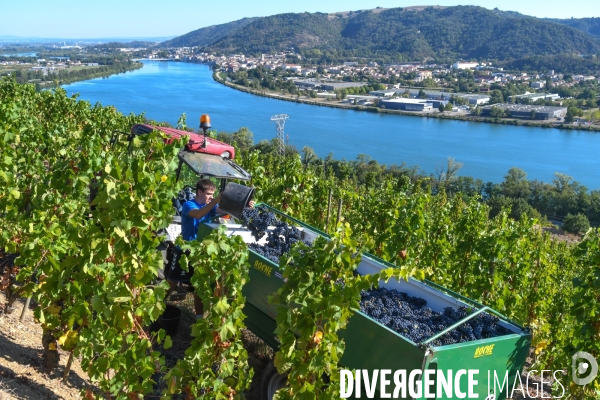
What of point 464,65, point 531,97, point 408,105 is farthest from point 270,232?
point 464,65

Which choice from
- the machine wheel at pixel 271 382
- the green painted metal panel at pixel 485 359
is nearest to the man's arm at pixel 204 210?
the machine wheel at pixel 271 382

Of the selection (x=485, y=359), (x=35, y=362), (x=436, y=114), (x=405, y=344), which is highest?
(x=405, y=344)

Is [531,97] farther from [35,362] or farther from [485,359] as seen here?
[35,362]

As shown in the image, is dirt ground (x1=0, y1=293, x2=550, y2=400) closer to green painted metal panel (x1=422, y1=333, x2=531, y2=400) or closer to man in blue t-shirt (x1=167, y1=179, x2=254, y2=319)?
man in blue t-shirt (x1=167, y1=179, x2=254, y2=319)

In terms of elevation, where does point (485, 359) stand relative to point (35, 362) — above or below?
above

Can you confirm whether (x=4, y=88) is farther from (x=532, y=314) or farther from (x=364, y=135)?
(x=364, y=135)

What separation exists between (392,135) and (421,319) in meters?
71.7

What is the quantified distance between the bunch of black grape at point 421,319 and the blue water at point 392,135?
52591mm

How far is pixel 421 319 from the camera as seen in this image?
186 inches

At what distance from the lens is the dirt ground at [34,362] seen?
439cm

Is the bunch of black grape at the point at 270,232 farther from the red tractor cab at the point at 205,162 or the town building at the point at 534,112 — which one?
the town building at the point at 534,112

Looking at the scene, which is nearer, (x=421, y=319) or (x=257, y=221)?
(x=421, y=319)

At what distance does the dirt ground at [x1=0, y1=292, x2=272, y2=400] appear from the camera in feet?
14.4

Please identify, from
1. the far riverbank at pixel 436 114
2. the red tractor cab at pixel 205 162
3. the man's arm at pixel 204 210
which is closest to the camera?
the man's arm at pixel 204 210
